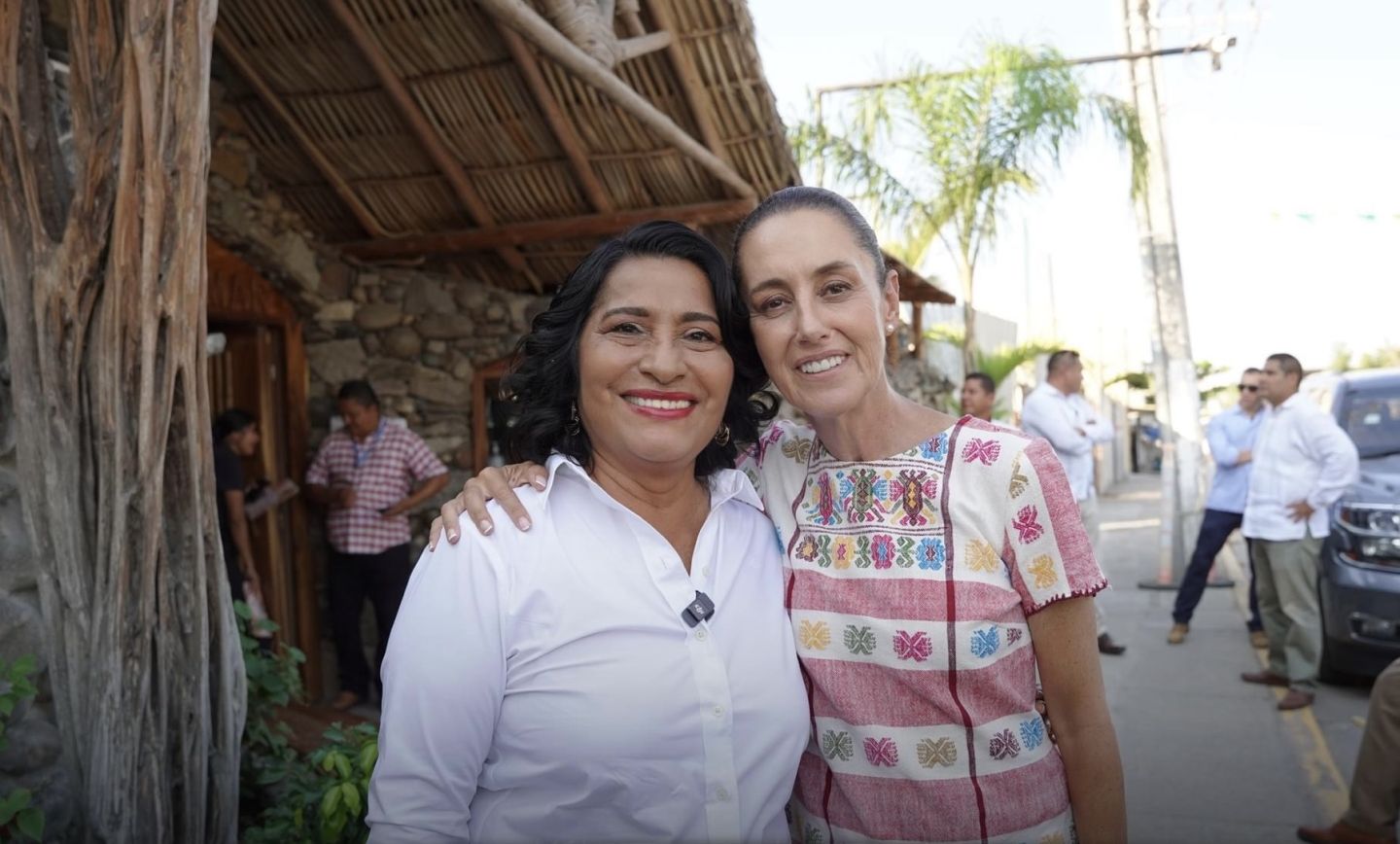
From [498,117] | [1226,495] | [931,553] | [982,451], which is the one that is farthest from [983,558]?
[1226,495]

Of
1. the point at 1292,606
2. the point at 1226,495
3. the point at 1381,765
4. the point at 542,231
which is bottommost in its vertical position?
the point at 1381,765

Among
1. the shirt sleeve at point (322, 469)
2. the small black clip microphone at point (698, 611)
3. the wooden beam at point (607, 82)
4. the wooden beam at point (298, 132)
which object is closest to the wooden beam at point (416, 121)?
the wooden beam at point (298, 132)

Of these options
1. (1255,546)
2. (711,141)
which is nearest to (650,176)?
(711,141)

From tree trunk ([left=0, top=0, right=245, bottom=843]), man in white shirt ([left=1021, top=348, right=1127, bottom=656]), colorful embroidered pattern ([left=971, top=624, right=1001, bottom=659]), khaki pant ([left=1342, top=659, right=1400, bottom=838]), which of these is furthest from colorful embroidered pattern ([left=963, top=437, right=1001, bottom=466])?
man in white shirt ([left=1021, top=348, right=1127, bottom=656])

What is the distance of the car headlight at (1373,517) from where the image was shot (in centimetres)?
538

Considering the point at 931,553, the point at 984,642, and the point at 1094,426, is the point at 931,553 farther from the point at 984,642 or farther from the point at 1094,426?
the point at 1094,426

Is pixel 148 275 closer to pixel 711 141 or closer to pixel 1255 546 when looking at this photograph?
pixel 711 141

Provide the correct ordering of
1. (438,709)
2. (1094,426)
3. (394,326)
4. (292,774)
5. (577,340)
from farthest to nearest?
(1094,426), (394,326), (292,774), (577,340), (438,709)

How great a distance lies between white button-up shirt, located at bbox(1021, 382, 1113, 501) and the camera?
668 cm

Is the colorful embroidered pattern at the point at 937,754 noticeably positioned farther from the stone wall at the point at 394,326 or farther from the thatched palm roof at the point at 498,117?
the stone wall at the point at 394,326

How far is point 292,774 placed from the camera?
2951 mm

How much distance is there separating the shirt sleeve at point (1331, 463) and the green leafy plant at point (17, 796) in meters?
5.91

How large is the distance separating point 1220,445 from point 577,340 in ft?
21.0

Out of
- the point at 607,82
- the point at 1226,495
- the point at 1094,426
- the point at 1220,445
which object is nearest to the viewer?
the point at 607,82
